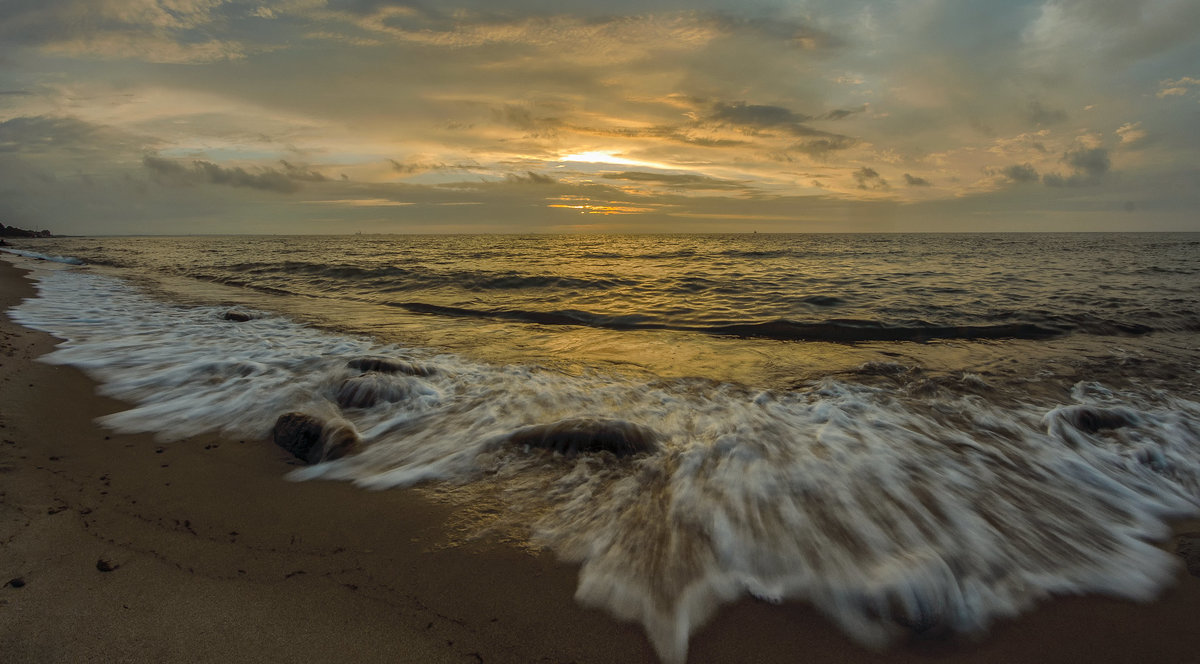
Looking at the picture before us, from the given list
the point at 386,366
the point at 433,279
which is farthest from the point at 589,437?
the point at 433,279

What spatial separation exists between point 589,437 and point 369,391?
2.50 m

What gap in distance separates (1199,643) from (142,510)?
5141mm

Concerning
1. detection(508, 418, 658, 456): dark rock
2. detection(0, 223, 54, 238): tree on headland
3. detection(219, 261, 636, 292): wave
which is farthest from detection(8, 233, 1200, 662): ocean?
detection(0, 223, 54, 238): tree on headland

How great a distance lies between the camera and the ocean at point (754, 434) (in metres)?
2.44

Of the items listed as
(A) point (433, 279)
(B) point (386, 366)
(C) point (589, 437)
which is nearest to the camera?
(C) point (589, 437)

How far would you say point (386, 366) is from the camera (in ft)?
18.3

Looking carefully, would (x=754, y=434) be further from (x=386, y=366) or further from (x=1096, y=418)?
(x=386, y=366)

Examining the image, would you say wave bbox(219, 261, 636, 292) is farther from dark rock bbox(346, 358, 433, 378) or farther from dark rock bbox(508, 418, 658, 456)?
dark rock bbox(508, 418, 658, 456)

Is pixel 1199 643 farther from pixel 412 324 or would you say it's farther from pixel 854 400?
pixel 412 324

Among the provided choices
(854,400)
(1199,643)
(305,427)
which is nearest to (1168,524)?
(1199,643)

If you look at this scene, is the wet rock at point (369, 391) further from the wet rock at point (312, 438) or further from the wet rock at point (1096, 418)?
the wet rock at point (1096, 418)

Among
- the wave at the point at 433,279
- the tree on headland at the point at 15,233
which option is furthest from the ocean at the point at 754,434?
the tree on headland at the point at 15,233

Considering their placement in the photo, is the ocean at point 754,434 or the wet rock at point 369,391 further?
the wet rock at point 369,391

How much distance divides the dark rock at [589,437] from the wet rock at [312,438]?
1.27 metres
